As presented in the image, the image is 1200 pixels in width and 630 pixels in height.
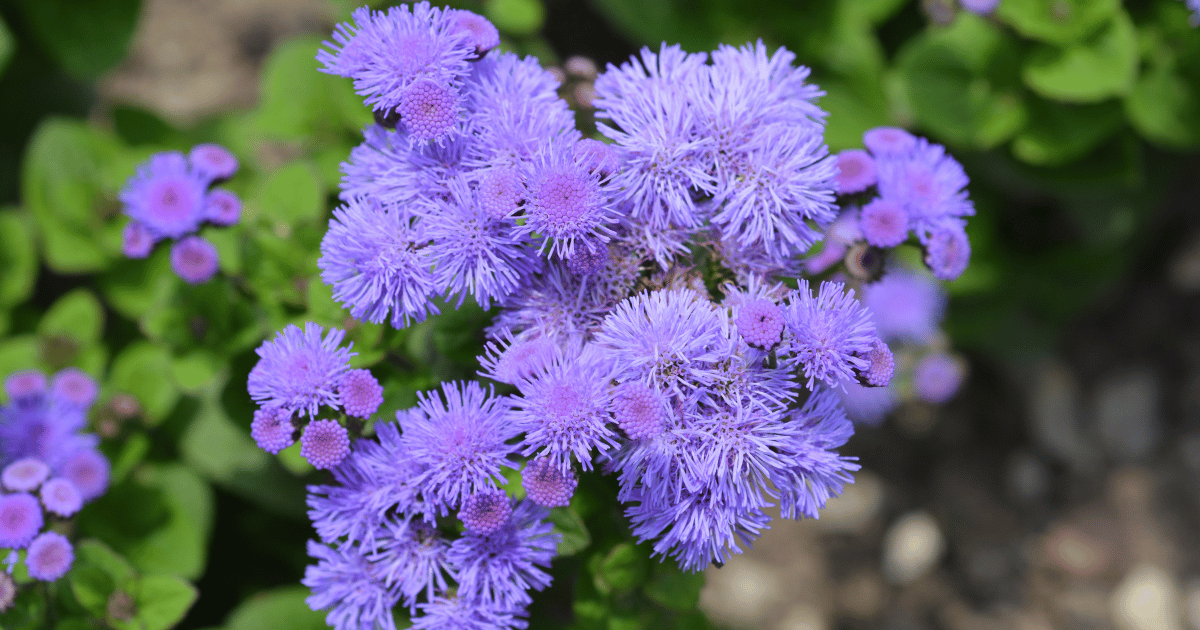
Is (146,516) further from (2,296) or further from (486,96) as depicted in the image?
(486,96)

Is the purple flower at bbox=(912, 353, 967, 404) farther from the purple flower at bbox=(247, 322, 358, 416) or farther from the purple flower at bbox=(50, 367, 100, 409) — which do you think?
the purple flower at bbox=(50, 367, 100, 409)

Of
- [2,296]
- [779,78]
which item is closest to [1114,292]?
[779,78]

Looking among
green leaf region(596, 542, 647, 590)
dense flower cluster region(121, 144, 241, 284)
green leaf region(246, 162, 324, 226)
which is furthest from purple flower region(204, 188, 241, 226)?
green leaf region(596, 542, 647, 590)

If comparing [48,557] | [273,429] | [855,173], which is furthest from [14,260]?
[855,173]

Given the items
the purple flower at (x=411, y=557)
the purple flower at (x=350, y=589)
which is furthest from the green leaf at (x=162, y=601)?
the purple flower at (x=411, y=557)

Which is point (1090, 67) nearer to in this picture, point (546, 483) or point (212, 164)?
point (546, 483)

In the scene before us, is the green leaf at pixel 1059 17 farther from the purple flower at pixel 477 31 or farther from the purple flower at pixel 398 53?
the purple flower at pixel 398 53
